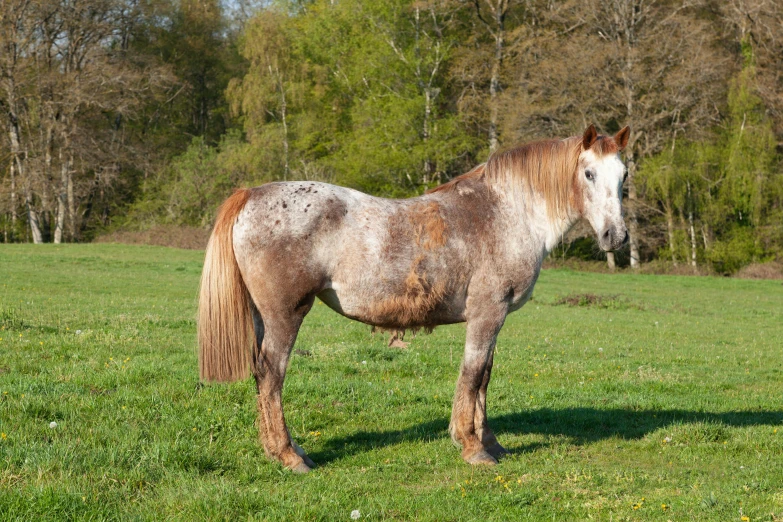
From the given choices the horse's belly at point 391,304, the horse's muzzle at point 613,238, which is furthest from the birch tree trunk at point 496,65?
the horse's belly at point 391,304

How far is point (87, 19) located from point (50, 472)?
130 feet

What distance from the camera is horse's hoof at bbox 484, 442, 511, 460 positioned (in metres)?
6.33

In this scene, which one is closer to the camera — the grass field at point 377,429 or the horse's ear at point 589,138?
the grass field at point 377,429

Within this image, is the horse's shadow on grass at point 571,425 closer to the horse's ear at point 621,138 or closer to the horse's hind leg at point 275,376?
the horse's hind leg at point 275,376

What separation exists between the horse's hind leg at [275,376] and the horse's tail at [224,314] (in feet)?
0.69

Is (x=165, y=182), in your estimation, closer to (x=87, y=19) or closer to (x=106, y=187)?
(x=106, y=187)

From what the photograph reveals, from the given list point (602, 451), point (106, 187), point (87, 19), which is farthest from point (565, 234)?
point (106, 187)

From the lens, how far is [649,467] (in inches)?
242

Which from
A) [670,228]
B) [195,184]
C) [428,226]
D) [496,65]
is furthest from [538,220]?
[195,184]

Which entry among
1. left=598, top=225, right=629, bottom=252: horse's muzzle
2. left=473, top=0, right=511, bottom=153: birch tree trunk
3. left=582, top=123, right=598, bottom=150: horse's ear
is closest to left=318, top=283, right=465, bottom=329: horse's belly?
left=598, top=225, right=629, bottom=252: horse's muzzle

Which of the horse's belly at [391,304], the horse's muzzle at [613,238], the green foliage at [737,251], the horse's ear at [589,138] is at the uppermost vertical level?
the horse's ear at [589,138]

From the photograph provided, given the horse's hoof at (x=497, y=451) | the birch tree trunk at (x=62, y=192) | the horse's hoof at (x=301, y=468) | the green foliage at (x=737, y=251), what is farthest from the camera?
the birch tree trunk at (x=62, y=192)

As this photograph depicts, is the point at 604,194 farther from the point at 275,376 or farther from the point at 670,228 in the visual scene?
the point at 670,228

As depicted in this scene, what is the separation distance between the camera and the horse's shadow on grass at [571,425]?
21.5 feet
